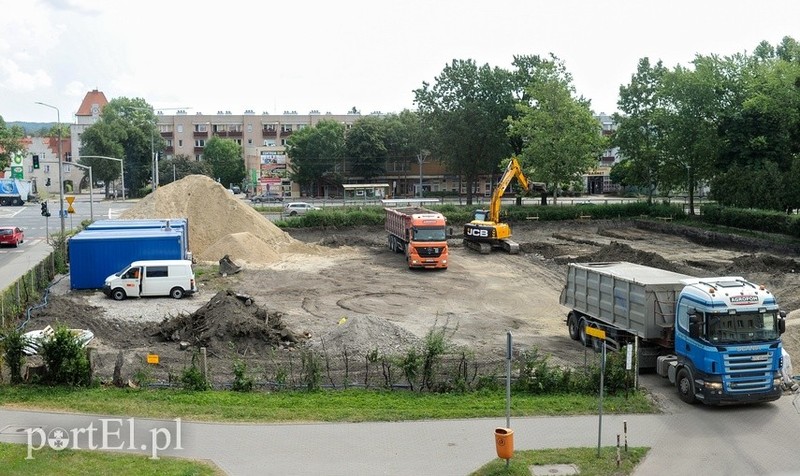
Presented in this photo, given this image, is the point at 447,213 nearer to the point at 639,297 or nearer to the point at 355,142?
the point at 355,142

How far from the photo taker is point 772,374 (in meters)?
19.0

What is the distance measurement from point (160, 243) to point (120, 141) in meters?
83.2

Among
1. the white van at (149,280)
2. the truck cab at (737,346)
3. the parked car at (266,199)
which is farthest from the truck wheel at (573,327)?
the parked car at (266,199)

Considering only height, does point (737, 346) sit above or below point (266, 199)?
below

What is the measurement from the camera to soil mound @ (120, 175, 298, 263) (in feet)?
164

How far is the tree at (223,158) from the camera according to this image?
113 meters

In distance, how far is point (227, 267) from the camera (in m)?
42.7

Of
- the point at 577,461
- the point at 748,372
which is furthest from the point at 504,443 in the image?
the point at 748,372

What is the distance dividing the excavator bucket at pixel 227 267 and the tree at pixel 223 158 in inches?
2816

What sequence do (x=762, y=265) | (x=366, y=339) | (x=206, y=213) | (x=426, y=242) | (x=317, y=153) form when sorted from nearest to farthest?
(x=366, y=339)
(x=762, y=265)
(x=426, y=242)
(x=206, y=213)
(x=317, y=153)

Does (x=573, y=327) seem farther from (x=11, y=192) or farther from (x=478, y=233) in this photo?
(x=11, y=192)

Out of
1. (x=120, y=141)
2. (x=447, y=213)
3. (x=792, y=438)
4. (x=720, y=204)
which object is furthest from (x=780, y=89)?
(x=120, y=141)

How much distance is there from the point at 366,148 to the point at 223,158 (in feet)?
78.0

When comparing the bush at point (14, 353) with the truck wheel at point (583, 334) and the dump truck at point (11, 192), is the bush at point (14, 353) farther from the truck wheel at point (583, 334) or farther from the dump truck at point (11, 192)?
the dump truck at point (11, 192)
